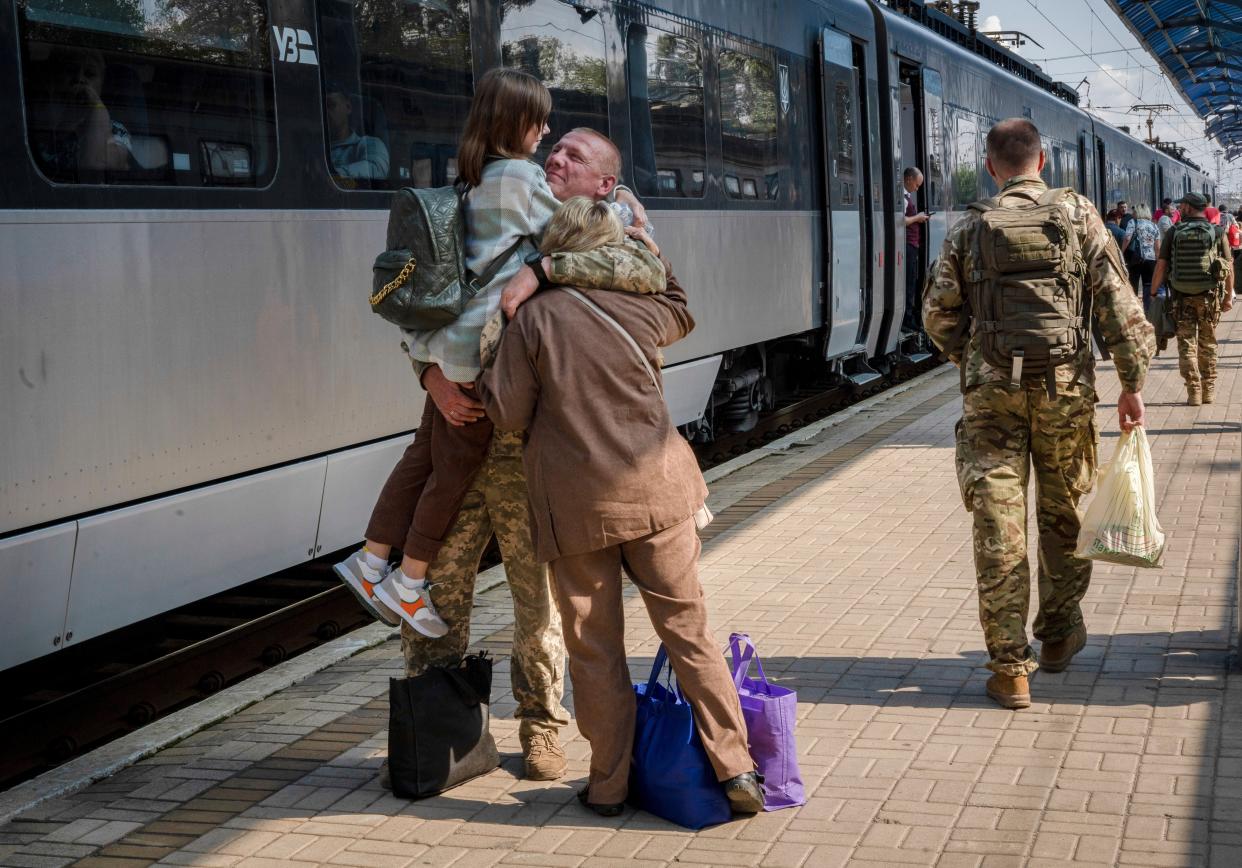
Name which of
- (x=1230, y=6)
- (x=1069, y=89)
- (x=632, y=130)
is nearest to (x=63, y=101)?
(x=632, y=130)

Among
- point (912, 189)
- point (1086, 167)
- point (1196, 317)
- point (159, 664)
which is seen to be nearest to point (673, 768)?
point (159, 664)

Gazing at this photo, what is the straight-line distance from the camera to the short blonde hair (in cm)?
391

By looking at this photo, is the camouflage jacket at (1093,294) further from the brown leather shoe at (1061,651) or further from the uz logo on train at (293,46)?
the uz logo on train at (293,46)

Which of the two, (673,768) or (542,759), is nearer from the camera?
(673,768)

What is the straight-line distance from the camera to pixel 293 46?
19.5 feet

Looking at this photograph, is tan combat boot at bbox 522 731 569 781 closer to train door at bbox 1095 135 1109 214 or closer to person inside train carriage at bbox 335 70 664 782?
person inside train carriage at bbox 335 70 664 782

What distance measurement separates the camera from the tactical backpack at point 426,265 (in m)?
4.08

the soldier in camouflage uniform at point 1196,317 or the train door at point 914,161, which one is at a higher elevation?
the train door at point 914,161

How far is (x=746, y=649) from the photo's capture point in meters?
4.15

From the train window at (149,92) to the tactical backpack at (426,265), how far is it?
1.40 meters

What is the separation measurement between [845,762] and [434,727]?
3.90 ft

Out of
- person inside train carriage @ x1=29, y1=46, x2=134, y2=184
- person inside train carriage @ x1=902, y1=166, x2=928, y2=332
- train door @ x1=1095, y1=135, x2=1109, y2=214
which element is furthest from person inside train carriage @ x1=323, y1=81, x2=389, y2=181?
train door @ x1=1095, y1=135, x2=1109, y2=214

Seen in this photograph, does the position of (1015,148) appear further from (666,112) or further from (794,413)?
(794,413)

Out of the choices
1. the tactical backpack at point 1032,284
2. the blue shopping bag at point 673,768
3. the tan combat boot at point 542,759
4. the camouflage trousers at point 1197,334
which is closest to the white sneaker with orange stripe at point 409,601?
the tan combat boot at point 542,759
